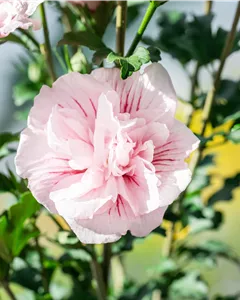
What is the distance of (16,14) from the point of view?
48 centimetres

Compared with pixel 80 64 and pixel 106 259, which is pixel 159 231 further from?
pixel 80 64

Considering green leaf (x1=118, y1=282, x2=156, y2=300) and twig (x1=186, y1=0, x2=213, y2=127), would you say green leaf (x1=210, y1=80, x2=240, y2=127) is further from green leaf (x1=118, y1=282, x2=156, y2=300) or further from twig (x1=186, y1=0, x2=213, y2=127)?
green leaf (x1=118, y1=282, x2=156, y2=300)

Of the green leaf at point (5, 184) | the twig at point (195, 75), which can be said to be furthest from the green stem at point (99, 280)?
the twig at point (195, 75)

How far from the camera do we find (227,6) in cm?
137

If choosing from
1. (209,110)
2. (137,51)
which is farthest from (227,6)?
(137,51)

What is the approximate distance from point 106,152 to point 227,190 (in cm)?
32

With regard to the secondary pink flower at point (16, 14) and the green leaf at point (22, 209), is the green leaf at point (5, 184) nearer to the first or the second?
the green leaf at point (22, 209)

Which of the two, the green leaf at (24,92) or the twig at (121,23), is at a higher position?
the twig at (121,23)

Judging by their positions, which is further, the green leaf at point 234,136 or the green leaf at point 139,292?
the green leaf at point 139,292

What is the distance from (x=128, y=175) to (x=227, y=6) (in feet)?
3.21

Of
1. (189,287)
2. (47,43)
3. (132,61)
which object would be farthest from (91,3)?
(189,287)

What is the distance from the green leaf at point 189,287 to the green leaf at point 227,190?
0.34ft

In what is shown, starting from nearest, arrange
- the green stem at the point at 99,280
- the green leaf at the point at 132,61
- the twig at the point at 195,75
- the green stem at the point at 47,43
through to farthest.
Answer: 1. the green leaf at the point at 132,61
2. the green stem at the point at 47,43
3. the green stem at the point at 99,280
4. the twig at the point at 195,75

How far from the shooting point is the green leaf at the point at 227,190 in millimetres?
744
